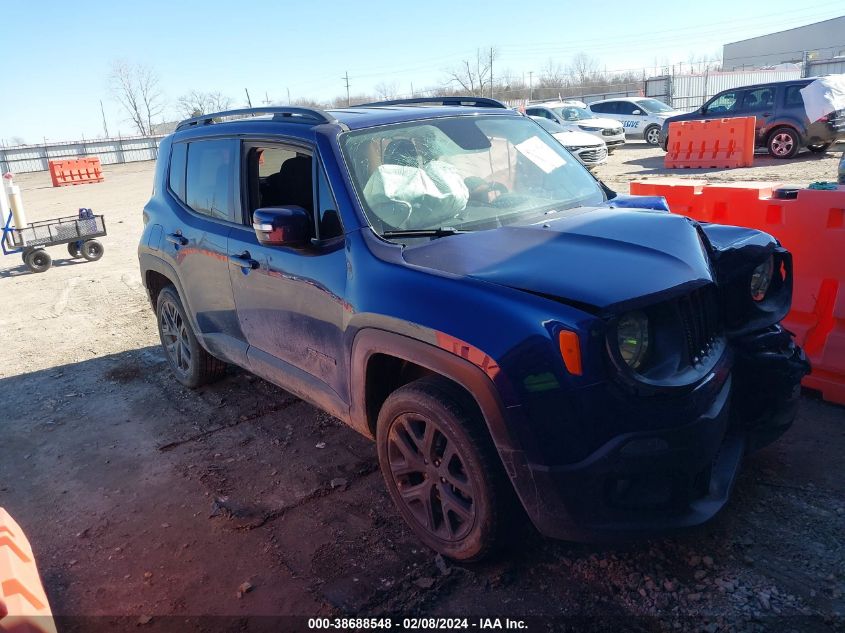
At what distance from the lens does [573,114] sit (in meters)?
22.3

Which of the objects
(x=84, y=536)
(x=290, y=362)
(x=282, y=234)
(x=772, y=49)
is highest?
(x=772, y=49)

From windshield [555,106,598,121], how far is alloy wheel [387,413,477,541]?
20893 millimetres

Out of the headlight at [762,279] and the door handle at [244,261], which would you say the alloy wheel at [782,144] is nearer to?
the headlight at [762,279]

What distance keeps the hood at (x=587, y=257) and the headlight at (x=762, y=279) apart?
1.44 ft

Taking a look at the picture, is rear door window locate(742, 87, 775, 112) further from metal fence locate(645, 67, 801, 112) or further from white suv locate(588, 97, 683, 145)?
metal fence locate(645, 67, 801, 112)

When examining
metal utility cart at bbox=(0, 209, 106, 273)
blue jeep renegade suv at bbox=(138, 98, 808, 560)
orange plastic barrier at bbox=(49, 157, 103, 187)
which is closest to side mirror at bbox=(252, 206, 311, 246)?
blue jeep renegade suv at bbox=(138, 98, 808, 560)

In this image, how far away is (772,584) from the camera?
260cm

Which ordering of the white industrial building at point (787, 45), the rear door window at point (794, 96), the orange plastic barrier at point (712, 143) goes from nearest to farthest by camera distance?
the rear door window at point (794, 96) → the orange plastic barrier at point (712, 143) → the white industrial building at point (787, 45)

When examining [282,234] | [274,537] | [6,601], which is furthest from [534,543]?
[6,601]

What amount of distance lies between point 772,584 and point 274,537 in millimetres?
2201

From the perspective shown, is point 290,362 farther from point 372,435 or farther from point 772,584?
point 772,584

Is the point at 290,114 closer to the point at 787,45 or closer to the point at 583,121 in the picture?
the point at 583,121

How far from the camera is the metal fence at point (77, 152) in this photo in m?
43.6

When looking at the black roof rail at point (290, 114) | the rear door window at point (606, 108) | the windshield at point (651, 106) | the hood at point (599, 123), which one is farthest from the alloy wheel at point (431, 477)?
the rear door window at point (606, 108)
